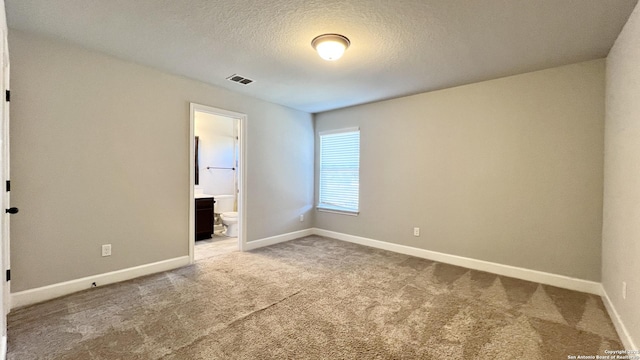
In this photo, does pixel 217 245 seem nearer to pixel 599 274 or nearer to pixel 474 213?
pixel 474 213

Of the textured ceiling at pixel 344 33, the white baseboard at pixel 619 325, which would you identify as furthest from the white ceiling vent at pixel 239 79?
the white baseboard at pixel 619 325

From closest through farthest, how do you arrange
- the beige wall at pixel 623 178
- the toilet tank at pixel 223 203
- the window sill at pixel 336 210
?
1. the beige wall at pixel 623 178
2. the window sill at pixel 336 210
3. the toilet tank at pixel 223 203

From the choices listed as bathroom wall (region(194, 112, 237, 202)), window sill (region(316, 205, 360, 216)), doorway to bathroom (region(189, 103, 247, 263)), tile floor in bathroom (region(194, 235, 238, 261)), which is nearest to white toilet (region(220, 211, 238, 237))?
doorway to bathroom (region(189, 103, 247, 263))

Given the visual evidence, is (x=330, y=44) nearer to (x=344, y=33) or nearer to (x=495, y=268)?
(x=344, y=33)

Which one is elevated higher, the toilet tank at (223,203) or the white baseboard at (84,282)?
the toilet tank at (223,203)

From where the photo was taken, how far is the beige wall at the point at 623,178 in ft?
6.17

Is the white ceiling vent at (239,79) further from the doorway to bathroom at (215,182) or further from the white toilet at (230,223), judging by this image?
the white toilet at (230,223)

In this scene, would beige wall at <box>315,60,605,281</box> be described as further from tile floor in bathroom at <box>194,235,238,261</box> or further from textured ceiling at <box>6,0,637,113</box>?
tile floor in bathroom at <box>194,235,238,261</box>

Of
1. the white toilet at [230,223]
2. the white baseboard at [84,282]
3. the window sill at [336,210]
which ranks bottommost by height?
the white baseboard at [84,282]

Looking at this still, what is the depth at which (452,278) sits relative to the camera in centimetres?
322

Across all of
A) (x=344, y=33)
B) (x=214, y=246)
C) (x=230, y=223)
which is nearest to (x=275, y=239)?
(x=214, y=246)

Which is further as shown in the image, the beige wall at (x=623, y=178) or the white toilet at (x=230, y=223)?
the white toilet at (x=230, y=223)

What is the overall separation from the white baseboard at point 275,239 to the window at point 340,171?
22.8 inches

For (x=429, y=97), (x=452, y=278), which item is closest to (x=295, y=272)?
(x=452, y=278)
